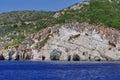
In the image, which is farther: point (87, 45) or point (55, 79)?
point (87, 45)

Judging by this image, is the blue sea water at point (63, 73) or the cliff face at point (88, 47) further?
the cliff face at point (88, 47)

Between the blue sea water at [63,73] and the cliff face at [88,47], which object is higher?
the cliff face at [88,47]

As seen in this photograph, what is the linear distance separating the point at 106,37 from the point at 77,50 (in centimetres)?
1379

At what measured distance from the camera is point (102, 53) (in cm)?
19175

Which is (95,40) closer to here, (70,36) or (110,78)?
(70,36)

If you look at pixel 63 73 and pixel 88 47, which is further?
pixel 88 47

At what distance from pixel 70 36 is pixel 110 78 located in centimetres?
10824

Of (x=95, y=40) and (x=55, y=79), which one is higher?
(x=95, y=40)

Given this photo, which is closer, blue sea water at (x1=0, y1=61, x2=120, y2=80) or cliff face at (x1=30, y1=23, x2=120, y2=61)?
blue sea water at (x1=0, y1=61, x2=120, y2=80)

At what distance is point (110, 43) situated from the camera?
197375 mm

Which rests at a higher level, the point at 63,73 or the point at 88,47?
the point at 88,47

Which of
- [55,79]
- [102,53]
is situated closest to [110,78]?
→ [55,79]

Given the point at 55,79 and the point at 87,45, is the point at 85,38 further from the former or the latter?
the point at 55,79

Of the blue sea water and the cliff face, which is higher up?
the cliff face
